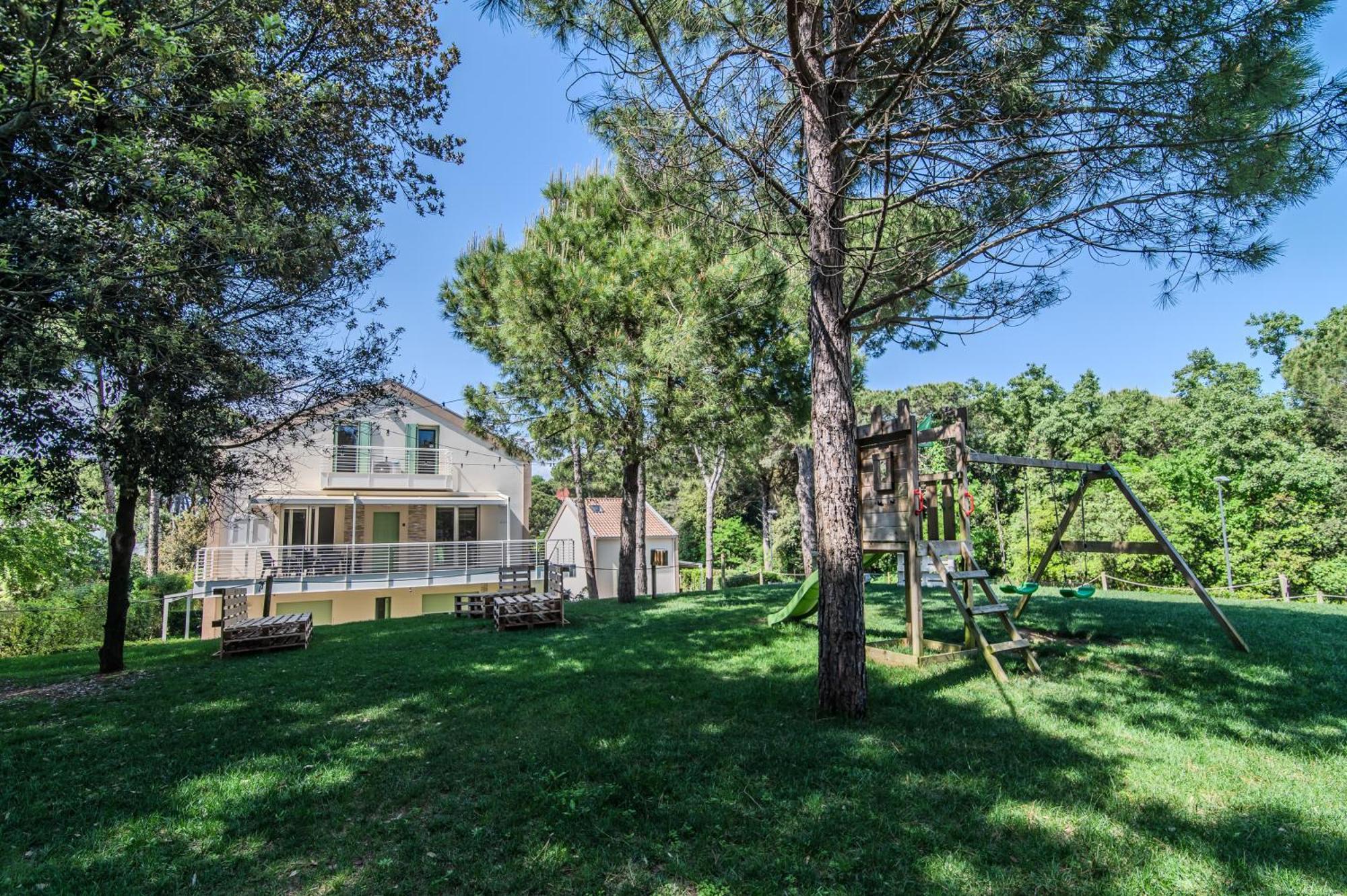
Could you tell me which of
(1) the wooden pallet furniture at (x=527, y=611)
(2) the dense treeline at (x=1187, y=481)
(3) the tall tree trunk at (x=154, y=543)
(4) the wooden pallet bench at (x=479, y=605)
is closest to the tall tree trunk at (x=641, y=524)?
(4) the wooden pallet bench at (x=479, y=605)

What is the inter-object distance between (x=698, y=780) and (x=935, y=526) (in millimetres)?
4584

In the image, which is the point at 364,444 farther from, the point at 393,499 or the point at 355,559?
the point at 355,559

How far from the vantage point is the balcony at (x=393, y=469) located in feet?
65.8

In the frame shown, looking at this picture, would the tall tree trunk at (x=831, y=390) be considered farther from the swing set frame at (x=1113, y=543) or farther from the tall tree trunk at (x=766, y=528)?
the tall tree trunk at (x=766, y=528)

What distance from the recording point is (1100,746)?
391 cm

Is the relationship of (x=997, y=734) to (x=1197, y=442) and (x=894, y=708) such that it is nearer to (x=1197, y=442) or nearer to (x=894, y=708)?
(x=894, y=708)

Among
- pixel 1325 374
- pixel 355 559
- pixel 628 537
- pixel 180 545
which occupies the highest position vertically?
pixel 1325 374

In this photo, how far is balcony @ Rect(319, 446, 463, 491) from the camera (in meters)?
20.1

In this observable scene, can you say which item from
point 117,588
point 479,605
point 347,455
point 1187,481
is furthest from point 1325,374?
point 117,588

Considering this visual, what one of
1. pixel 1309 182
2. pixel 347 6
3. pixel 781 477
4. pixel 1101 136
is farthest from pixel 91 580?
pixel 781 477

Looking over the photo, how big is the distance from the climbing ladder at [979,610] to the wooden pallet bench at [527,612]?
19.2ft

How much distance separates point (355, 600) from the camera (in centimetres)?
1923

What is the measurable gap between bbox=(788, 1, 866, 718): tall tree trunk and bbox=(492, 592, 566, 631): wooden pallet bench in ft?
19.6

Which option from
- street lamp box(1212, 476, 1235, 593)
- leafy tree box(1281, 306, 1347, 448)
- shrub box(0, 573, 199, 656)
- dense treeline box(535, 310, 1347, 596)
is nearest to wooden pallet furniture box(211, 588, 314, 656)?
shrub box(0, 573, 199, 656)
